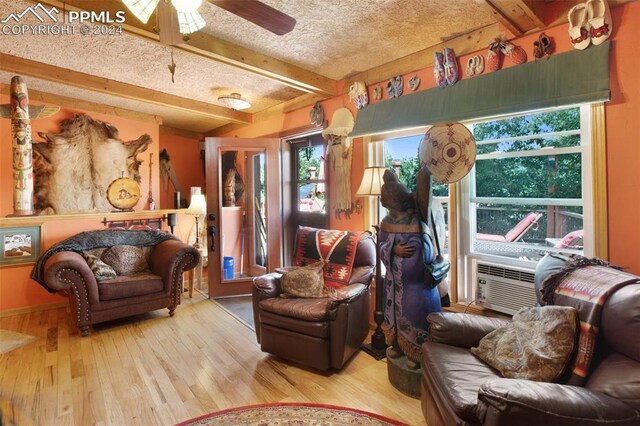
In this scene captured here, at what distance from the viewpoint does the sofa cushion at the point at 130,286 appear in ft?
10.4

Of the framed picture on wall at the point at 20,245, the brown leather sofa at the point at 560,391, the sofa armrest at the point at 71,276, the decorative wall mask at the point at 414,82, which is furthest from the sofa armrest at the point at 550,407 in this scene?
the framed picture on wall at the point at 20,245

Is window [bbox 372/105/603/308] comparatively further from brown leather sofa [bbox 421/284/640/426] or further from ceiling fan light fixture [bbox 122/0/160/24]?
ceiling fan light fixture [bbox 122/0/160/24]

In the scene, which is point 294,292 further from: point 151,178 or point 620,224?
point 151,178

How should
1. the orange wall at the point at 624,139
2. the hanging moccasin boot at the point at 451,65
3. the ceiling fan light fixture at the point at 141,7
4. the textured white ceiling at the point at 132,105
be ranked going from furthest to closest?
the textured white ceiling at the point at 132,105 < the hanging moccasin boot at the point at 451,65 < the orange wall at the point at 624,139 < the ceiling fan light fixture at the point at 141,7

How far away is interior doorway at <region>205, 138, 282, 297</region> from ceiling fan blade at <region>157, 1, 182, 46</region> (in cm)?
241

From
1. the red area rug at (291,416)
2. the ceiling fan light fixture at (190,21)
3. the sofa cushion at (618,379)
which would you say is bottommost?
the red area rug at (291,416)

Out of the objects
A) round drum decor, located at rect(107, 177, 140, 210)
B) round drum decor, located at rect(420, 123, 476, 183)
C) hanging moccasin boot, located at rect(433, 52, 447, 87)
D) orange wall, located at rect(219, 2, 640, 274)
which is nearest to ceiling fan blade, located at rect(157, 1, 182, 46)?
round drum decor, located at rect(420, 123, 476, 183)

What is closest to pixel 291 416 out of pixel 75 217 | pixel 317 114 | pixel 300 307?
pixel 300 307

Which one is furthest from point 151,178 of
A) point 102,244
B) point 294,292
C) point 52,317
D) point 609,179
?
point 609,179

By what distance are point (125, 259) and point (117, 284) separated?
42cm

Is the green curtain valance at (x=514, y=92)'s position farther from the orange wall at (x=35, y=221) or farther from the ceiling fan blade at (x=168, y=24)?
the orange wall at (x=35, y=221)

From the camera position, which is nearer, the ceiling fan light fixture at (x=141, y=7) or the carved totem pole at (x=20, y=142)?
the ceiling fan light fixture at (x=141, y=7)

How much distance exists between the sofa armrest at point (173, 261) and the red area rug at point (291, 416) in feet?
6.23

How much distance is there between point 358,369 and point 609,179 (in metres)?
1.99
